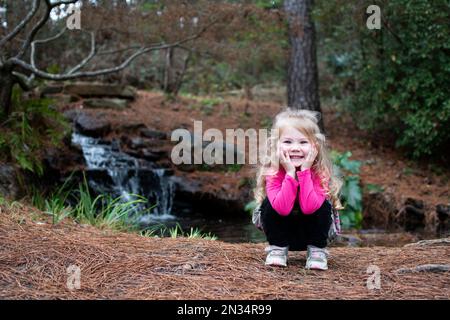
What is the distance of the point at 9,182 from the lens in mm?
5797

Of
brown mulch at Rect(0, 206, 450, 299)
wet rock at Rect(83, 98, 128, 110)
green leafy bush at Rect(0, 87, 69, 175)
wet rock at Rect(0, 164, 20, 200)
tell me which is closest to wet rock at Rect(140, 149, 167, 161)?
green leafy bush at Rect(0, 87, 69, 175)

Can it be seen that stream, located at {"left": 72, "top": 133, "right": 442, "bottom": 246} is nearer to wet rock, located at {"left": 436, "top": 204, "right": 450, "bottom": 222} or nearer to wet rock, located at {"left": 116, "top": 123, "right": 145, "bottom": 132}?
wet rock, located at {"left": 116, "top": 123, "right": 145, "bottom": 132}

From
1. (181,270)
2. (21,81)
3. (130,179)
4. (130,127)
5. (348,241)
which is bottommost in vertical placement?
(348,241)

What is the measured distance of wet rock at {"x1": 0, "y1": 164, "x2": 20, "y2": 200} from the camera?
18.5 feet

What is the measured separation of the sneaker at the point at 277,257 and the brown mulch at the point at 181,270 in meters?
0.05

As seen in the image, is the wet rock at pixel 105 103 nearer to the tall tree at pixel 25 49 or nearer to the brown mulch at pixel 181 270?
the tall tree at pixel 25 49

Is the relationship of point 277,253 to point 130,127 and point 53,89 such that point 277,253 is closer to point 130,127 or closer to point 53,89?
→ point 130,127

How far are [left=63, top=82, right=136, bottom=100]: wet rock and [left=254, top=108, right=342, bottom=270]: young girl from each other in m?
8.11

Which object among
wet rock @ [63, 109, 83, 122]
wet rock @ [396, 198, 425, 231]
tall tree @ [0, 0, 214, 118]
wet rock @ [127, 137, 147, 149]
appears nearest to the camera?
tall tree @ [0, 0, 214, 118]

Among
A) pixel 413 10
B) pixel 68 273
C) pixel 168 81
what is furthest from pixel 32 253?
pixel 168 81

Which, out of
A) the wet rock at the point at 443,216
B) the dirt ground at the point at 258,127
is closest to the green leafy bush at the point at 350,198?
the dirt ground at the point at 258,127

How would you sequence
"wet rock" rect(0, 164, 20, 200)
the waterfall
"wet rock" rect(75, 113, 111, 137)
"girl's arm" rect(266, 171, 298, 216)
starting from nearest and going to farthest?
"girl's arm" rect(266, 171, 298, 216), "wet rock" rect(0, 164, 20, 200), the waterfall, "wet rock" rect(75, 113, 111, 137)

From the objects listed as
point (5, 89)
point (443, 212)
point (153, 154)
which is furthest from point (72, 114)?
point (443, 212)

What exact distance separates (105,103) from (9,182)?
452 centimetres
